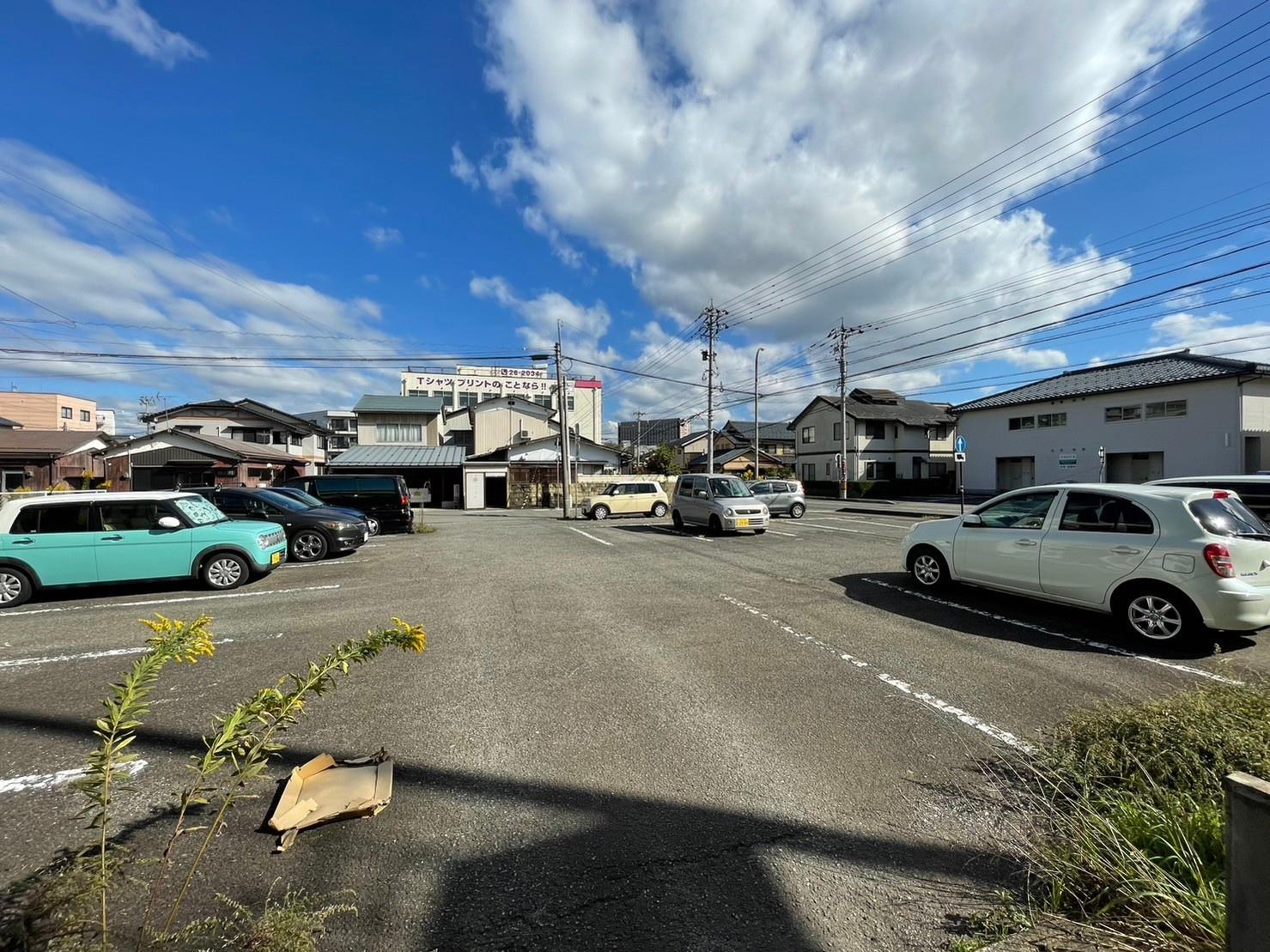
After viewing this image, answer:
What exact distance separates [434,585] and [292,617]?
2.24 metres

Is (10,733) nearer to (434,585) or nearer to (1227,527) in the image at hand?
(434,585)

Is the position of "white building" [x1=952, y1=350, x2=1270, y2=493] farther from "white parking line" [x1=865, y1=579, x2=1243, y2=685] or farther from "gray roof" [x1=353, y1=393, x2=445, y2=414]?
"gray roof" [x1=353, y1=393, x2=445, y2=414]

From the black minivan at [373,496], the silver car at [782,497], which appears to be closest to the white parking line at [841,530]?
the silver car at [782,497]

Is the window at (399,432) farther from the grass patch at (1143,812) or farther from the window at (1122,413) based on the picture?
the grass patch at (1143,812)

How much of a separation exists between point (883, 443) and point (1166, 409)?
60.3 ft

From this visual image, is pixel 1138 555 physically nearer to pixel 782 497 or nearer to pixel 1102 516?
pixel 1102 516

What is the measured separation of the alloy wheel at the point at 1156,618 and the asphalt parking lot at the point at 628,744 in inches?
10.8

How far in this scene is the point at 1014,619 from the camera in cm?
617

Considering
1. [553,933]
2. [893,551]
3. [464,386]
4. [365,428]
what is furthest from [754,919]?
[464,386]

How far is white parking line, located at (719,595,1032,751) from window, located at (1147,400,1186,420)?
2859 cm

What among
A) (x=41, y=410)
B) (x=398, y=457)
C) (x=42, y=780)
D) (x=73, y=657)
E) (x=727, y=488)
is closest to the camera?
(x=42, y=780)

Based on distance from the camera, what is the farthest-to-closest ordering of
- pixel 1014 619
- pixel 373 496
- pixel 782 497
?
pixel 782 497 < pixel 373 496 < pixel 1014 619

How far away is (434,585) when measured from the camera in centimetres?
856

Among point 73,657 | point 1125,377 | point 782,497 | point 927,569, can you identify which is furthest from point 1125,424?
point 73,657
